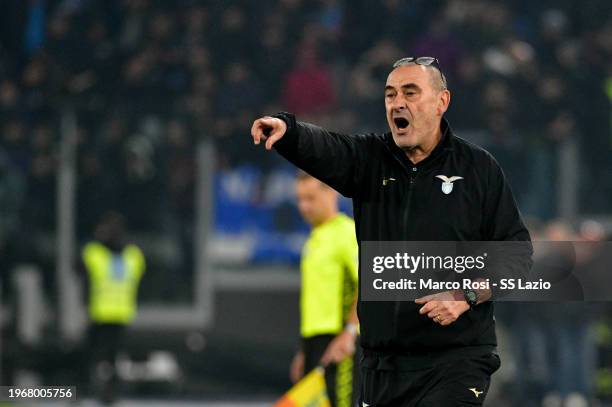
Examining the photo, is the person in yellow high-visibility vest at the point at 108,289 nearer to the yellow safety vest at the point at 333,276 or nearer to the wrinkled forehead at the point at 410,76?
the yellow safety vest at the point at 333,276

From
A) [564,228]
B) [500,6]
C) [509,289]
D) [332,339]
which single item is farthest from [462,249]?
[500,6]

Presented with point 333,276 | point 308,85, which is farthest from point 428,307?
point 308,85

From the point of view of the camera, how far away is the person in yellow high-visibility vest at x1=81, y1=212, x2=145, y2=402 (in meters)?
14.1

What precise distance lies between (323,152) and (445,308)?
75 centimetres

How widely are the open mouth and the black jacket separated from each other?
14cm

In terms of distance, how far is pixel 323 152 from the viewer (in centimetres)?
552

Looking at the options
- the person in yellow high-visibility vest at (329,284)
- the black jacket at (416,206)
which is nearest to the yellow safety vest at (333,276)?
the person in yellow high-visibility vest at (329,284)

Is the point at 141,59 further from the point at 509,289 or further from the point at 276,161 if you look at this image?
the point at 509,289

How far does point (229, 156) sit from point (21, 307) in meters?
2.62

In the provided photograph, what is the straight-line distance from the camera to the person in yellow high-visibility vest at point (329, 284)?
823 cm

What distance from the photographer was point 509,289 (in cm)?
559

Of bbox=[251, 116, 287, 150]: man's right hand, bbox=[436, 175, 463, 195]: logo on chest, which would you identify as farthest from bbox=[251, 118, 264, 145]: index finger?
bbox=[436, 175, 463, 195]: logo on chest

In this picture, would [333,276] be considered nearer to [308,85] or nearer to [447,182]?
[447,182]

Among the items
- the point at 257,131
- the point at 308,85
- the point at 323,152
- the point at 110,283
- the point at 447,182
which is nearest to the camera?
the point at 257,131
